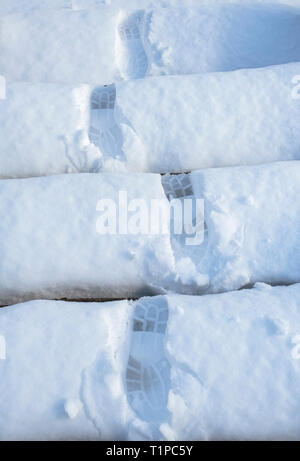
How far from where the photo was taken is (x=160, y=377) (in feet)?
2.04

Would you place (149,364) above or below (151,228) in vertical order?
below

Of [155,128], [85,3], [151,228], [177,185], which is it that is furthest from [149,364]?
[85,3]

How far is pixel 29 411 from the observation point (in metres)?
0.59

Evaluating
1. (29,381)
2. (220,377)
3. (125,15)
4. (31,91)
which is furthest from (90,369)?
(125,15)

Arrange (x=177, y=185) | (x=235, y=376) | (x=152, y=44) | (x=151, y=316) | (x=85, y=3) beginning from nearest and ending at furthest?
(x=235, y=376)
(x=151, y=316)
(x=177, y=185)
(x=152, y=44)
(x=85, y=3)

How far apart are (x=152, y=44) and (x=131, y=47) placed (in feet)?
0.24

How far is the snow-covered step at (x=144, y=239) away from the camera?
732 mm

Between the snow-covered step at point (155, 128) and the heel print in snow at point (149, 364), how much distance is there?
35 cm

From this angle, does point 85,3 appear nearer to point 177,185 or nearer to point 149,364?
point 177,185

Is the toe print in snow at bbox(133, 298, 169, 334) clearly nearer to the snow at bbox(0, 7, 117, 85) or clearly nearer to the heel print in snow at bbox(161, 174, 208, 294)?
the heel print in snow at bbox(161, 174, 208, 294)

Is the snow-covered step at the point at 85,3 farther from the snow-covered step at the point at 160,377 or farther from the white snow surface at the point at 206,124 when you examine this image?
the snow-covered step at the point at 160,377

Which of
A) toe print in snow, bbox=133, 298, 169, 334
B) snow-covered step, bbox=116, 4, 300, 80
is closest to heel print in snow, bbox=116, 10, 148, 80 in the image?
snow-covered step, bbox=116, 4, 300, 80
